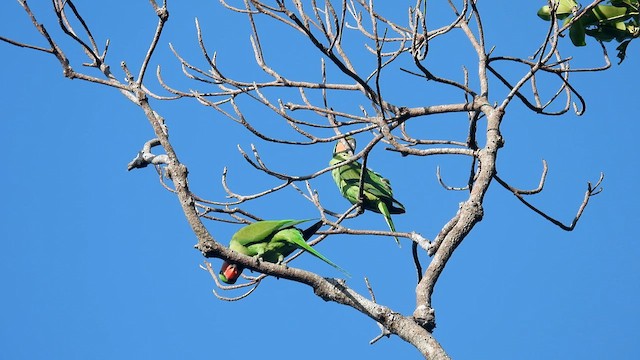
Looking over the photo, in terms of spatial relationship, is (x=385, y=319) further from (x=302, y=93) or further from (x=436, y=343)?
(x=302, y=93)

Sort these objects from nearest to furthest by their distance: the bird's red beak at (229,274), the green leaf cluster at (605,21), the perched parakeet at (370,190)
Answer: the green leaf cluster at (605,21) < the bird's red beak at (229,274) < the perched parakeet at (370,190)

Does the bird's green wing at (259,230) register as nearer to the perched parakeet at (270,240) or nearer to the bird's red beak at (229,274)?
the perched parakeet at (270,240)

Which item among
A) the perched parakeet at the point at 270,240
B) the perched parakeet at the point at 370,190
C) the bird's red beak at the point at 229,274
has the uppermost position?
the perched parakeet at the point at 370,190

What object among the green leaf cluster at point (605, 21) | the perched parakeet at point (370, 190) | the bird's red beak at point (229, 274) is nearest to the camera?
the green leaf cluster at point (605, 21)

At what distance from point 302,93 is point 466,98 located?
39.7 inches

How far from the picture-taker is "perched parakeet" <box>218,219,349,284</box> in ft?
15.0

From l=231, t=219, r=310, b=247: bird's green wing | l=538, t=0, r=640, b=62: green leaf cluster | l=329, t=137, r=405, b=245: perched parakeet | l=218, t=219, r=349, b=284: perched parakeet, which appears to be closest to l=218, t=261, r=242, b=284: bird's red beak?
l=218, t=219, r=349, b=284: perched parakeet

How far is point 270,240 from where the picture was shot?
467cm

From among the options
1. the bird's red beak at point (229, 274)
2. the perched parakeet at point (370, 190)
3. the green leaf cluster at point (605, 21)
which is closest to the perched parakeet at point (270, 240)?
the bird's red beak at point (229, 274)

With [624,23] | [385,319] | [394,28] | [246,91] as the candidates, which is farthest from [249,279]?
[624,23]

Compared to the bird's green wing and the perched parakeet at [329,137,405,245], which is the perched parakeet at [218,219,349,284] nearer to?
the bird's green wing

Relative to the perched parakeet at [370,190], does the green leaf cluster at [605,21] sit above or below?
below

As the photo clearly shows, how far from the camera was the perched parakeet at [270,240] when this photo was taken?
4.58 m

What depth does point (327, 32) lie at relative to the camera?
399 centimetres
